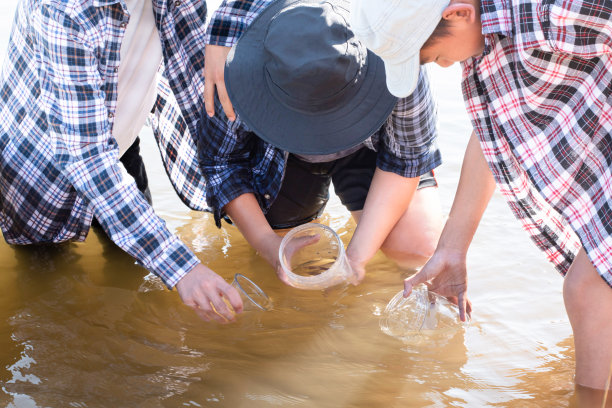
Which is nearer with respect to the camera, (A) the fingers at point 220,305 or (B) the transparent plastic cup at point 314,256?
(A) the fingers at point 220,305

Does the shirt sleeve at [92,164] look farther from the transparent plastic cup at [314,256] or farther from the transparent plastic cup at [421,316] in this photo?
the transparent plastic cup at [421,316]

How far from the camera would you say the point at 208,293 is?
2.07 m

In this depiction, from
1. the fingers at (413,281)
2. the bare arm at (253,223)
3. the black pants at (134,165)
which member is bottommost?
the fingers at (413,281)

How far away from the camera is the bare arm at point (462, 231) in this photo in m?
2.18

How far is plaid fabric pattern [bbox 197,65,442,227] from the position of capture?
238 centimetres

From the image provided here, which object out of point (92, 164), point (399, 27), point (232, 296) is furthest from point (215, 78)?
point (399, 27)

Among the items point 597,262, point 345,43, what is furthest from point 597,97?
point 345,43

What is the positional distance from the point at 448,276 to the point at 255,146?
85 centimetres

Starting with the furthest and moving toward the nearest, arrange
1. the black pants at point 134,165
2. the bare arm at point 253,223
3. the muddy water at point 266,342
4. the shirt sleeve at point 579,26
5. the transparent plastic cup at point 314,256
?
1. the black pants at point 134,165
2. the bare arm at point 253,223
3. the transparent plastic cup at point 314,256
4. the muddy water at point 266,342
5. the shirt sleeve at point 579,26

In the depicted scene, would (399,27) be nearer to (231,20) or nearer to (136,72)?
(231,20)

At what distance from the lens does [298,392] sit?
2.02 m

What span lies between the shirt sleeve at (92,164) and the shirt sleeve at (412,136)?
76 cm

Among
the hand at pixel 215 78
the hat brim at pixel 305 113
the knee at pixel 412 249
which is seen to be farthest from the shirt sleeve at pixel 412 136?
the hand at pixel 215 78

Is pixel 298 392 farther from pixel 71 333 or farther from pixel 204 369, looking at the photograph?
pixel 71 333
